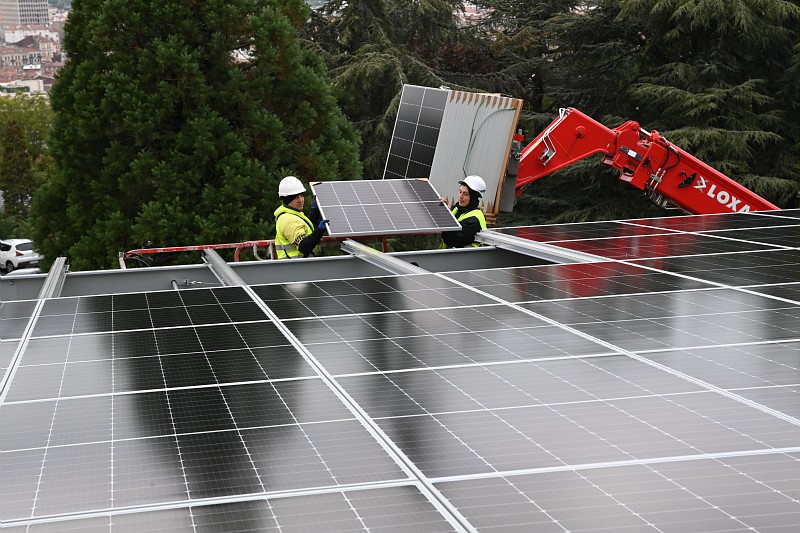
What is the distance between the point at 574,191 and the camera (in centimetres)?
3628

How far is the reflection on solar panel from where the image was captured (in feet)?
40.6

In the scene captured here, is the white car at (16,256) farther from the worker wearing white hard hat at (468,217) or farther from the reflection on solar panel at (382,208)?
the worker wearing white hard hat at (468,217)

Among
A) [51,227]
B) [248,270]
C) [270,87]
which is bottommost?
[51,227]

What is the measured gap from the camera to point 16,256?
166 feet

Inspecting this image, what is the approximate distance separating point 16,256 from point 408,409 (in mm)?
49307

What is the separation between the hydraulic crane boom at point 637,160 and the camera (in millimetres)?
17438

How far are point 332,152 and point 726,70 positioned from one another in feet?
56.1

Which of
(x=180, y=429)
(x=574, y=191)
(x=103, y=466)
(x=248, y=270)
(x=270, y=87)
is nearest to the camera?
(x=103, y=466)

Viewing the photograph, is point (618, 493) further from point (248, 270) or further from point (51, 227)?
point (51, 227)

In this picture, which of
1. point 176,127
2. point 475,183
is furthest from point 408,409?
point 176,127

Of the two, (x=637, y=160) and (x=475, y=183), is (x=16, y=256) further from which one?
(x=475, y=183)

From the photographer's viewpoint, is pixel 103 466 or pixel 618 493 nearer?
pixel 618 493

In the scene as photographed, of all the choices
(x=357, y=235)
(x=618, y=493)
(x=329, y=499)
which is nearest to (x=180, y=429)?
(x=329, y=499)

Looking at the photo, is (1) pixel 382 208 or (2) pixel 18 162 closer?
(1) pixel 382 208
